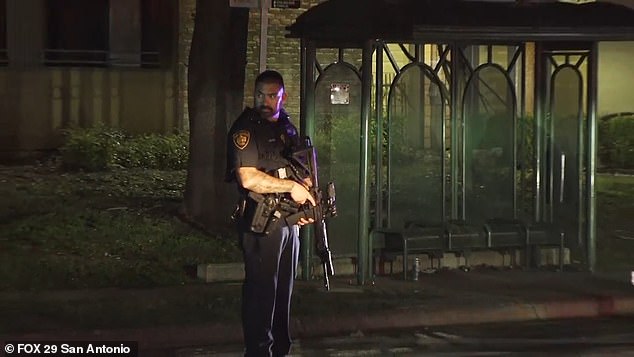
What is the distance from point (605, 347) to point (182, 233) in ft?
17.1

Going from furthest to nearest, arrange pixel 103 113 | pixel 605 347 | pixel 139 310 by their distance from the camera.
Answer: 1. pixel 103 113
2. pixel 139 310
3. pixel 605 347

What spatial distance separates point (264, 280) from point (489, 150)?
5815 mm

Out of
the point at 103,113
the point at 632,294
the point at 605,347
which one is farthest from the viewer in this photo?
the point at 103,113

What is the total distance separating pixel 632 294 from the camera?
1105 cm

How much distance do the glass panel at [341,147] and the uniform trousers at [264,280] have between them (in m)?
3.63

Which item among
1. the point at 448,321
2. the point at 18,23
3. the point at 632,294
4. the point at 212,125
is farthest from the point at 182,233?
the point at 18,23

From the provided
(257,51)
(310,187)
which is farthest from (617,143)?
(310,187)

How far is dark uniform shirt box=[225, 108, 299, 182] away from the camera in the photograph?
24.4ft

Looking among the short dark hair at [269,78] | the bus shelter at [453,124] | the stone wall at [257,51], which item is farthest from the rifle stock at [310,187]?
the stone wall at [257,51]

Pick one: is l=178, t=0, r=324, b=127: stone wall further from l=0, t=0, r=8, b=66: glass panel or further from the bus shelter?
the bus shelter

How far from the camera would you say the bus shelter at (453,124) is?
11.1 metres

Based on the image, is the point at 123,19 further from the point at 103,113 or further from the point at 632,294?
the point at 632,294

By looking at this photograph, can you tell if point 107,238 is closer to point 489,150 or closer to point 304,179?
point 489,150

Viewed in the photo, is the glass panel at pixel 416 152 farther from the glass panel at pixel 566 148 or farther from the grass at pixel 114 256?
the grass at pixel 114 256
